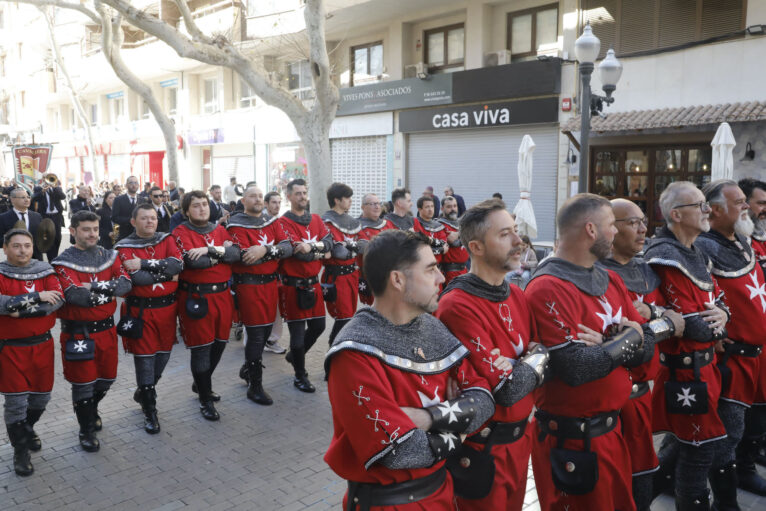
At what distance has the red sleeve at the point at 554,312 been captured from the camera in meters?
3.05

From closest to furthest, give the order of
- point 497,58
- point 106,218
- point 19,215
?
point 19,215, point 106,218, point 497,58

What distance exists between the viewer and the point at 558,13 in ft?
55.8

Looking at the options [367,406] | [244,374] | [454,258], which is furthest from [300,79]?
[367,406]

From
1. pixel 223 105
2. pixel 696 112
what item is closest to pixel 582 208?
pixel 696 112

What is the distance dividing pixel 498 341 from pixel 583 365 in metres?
0.44

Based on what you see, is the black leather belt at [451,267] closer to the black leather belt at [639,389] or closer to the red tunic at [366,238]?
the red tunic at [366,238]

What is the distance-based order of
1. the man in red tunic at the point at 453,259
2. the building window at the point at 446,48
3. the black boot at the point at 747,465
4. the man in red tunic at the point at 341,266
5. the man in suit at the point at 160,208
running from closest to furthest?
the black boot at the point at 747,465 → the man in red tunic at the point at 341,266 → the man in red tunic at the point at 453,259 → the man in suit at the point at 160,208 → the building window at the point at 446,48

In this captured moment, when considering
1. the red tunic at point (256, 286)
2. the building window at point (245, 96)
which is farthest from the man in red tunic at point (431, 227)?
the building window at point (245, 96)

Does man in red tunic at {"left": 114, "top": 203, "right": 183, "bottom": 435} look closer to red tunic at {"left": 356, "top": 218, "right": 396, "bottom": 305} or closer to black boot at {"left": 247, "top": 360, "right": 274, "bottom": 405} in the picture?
black boot at {"left": 247, "top": 360, "right": 274, "bottom": 405}

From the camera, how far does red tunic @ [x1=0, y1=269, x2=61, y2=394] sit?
4871mm

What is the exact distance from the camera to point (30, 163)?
57.8 feet

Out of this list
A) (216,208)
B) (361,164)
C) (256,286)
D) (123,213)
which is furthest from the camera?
(361,164)

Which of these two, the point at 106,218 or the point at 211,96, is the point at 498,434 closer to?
the point at 106,218

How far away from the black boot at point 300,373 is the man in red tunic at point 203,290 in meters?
0.93
